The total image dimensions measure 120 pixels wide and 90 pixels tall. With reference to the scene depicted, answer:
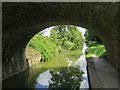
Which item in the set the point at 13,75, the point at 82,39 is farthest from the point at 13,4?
the point at 82,39

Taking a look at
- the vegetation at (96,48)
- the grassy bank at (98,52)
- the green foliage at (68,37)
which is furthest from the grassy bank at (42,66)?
the green foliage at (68,37)

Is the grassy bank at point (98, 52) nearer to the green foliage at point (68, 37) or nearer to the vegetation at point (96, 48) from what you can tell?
the vegetation at point (96, 48)

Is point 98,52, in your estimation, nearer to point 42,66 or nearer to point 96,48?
point 96,48

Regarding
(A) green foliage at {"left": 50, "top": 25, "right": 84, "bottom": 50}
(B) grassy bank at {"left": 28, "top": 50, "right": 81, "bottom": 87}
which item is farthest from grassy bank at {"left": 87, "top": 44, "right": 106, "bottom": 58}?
(A) green foliage at {"left": 50, "top": 25, "right": 84, "bottom": 50}

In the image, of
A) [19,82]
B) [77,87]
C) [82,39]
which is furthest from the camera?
[82,39]

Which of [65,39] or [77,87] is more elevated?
[65,39]

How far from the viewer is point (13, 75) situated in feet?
56.5

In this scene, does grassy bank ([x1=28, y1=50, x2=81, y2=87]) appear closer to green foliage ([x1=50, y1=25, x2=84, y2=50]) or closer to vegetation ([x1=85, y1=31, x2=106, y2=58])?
vegetation ([x1=85, y1=31, x2=106, y2=58])

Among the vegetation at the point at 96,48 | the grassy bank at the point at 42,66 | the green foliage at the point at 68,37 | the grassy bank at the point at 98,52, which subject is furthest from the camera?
the green foliage at the point at 68,37

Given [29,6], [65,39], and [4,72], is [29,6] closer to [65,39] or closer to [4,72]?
[4,72]

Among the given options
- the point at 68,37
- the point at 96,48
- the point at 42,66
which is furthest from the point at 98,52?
the point at 68,37

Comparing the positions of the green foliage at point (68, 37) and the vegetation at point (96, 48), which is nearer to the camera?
the vegetation at point (96, 48)

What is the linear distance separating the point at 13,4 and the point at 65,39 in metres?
49.7

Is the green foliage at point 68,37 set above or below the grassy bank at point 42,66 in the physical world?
above
